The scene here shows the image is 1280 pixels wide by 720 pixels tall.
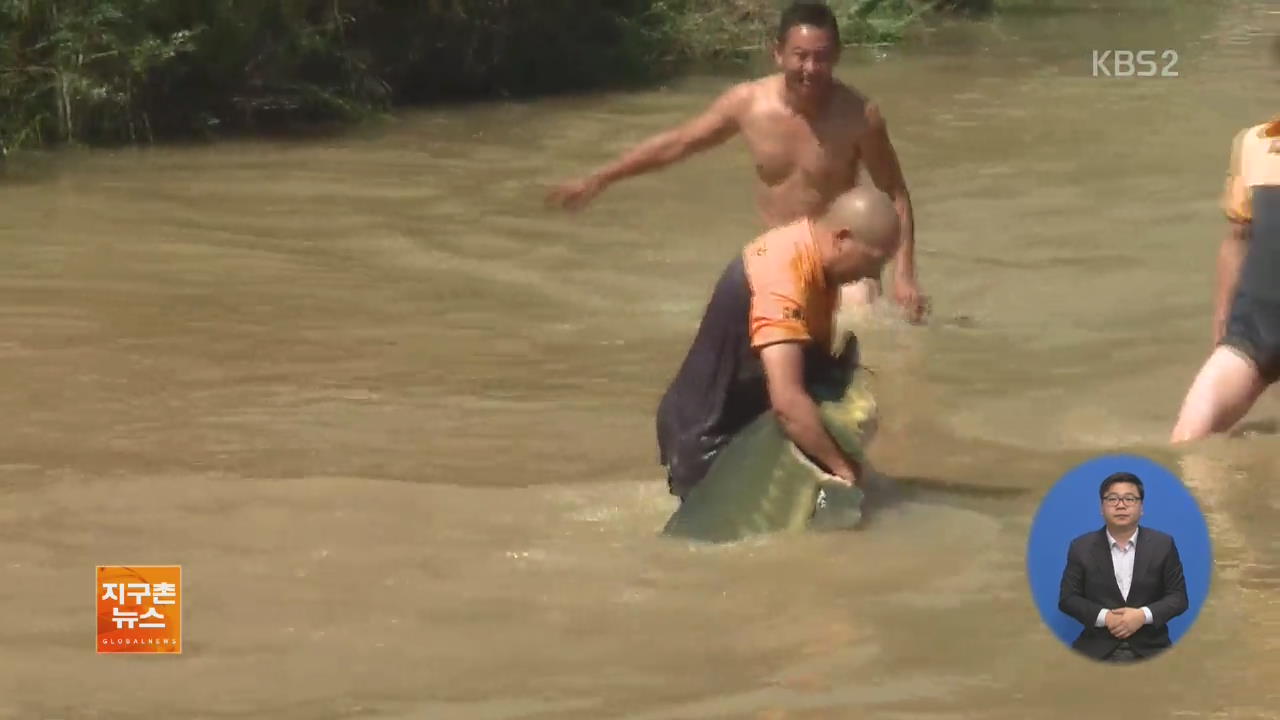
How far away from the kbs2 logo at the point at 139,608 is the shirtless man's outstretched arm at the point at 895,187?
275 cm

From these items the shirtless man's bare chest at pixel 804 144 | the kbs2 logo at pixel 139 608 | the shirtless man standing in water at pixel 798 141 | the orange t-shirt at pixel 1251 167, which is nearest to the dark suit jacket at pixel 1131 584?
the kbs2 logo at pixel 139 608

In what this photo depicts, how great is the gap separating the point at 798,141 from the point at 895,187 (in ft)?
1.44

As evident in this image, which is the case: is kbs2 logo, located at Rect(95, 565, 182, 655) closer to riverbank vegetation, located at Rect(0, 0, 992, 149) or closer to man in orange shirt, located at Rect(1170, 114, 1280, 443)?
man in orange shirt, located at Rect(1170, 114, 1280, 443)

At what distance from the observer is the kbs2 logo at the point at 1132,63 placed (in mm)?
17438

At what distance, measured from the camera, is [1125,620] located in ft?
12.8

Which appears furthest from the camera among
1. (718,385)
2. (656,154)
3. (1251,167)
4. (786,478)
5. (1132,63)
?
(1132,63)

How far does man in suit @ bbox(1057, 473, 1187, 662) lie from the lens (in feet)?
12.6

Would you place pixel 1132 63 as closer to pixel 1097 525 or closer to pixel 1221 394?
pixel 1221 394

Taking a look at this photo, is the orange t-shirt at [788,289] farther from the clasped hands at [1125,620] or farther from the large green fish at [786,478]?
the clasped hands at [1125,620]

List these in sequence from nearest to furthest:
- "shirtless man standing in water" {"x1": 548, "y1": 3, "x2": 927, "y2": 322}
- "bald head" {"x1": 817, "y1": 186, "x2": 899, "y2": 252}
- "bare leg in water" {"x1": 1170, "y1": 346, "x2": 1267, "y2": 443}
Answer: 1. "bald head" {"x1": 817, "y1": 186, "x2": 899, "y2": 252}
2. "bare leg in water" {"x1": 1170, "y1": 346, "x2": 1267, "y2": 443}
3. "shirtless man standing in water" {"x1": 548, "y1": 3, "x2": 927, "y2": 322}

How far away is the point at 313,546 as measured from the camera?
5.26 m

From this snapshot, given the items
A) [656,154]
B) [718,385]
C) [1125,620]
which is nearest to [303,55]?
[656,154]

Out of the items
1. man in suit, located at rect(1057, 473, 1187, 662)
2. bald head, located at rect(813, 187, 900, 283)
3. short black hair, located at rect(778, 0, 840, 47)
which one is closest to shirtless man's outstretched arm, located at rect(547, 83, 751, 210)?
short black hair, located at rect(778, 0, 840, 47)

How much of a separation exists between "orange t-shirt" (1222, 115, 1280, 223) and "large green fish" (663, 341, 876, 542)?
142 cm
